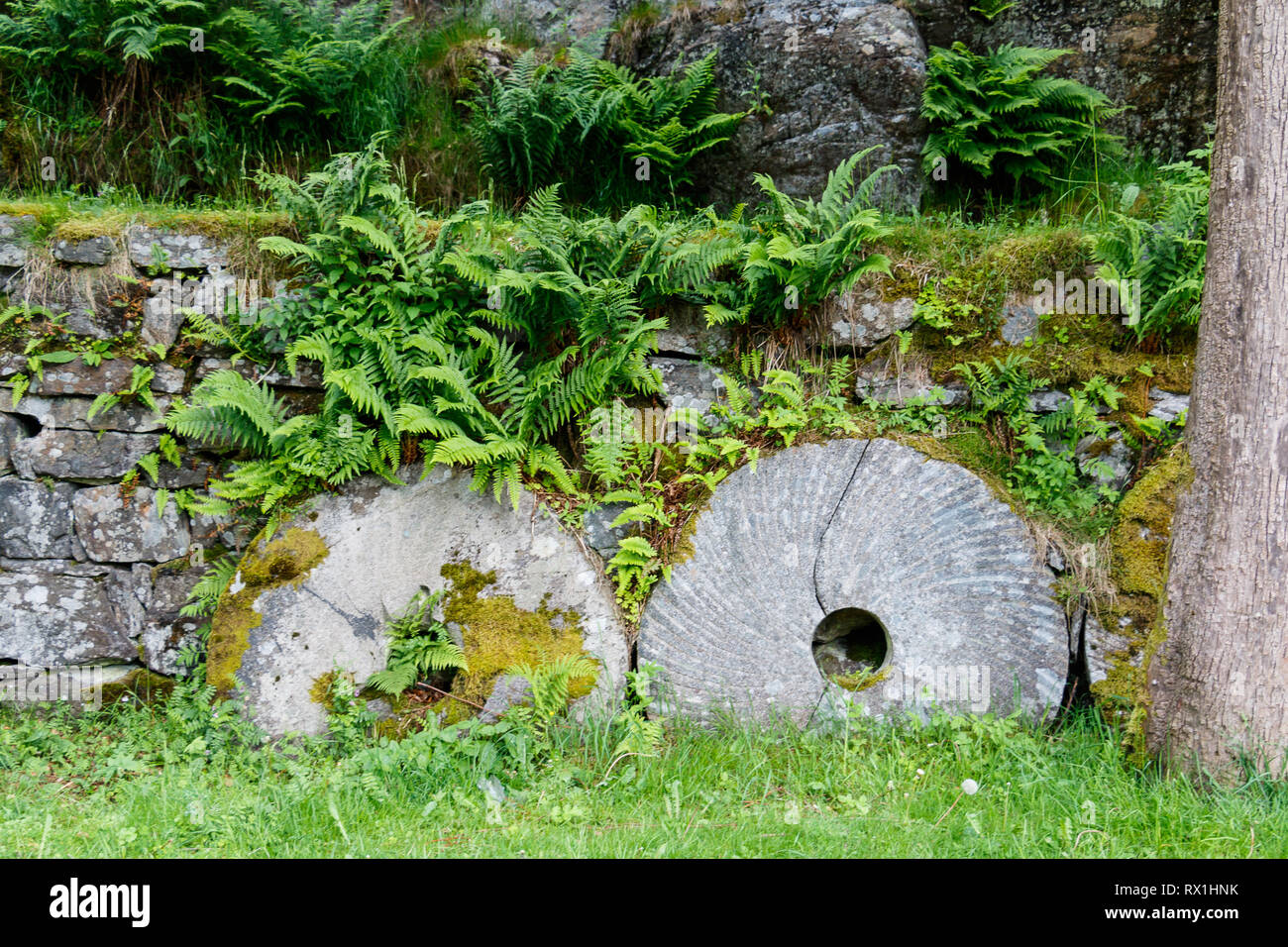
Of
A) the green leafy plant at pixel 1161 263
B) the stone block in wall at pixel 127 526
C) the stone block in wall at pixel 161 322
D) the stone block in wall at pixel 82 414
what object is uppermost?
the green leafy plant at pixel 1161 263

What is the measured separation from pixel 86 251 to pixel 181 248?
519mm

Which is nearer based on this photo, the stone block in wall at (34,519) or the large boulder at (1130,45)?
the stone block in wall at (34,519)

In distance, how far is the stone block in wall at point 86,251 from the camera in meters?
4.65

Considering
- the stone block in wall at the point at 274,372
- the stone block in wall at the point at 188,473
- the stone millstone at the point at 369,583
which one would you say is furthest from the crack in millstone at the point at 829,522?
the stone block in wall at the point at 188,473

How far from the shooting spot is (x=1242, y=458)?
335 cm

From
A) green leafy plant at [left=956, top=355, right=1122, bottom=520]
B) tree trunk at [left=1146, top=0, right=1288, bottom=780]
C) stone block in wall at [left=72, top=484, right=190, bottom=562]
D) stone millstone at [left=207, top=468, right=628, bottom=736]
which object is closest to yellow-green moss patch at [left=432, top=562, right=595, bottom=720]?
stone millstone at [left=207, top=468, right=628, bottom=736]

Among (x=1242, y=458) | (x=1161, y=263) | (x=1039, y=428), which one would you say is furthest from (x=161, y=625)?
(x=1161, y=263)

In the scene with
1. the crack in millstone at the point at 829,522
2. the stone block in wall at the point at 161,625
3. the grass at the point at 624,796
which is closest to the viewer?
the grass at the point at 624,796

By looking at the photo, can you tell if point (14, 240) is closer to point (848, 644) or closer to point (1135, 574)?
point (848, 644)

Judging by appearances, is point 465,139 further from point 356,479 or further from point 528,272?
point 356,479

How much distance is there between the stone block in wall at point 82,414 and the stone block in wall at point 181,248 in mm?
812

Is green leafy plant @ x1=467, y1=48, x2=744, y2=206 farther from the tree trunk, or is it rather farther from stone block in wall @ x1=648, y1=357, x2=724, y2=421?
the tree trunk

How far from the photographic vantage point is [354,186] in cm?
450

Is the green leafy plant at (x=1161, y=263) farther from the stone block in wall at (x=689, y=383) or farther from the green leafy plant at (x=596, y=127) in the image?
the green leafy plant at (x=596, y=127)
